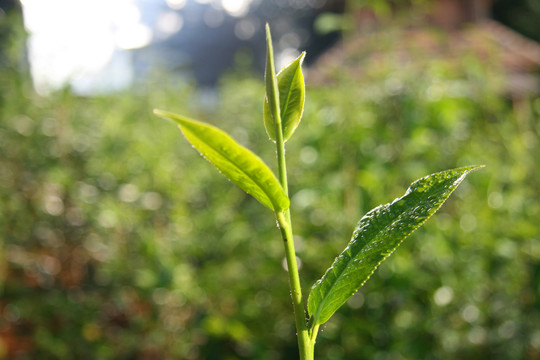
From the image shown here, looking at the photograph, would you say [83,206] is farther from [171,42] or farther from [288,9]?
[288,9]

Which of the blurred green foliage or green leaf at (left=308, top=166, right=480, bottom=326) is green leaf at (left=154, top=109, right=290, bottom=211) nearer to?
green leaf at (left=308, top=166, right=480, bottom=326)

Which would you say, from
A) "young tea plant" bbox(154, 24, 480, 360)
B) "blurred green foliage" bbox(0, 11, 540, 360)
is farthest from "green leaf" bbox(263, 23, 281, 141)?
"blurred green foliage" bbox(0, 11, 540, 360)

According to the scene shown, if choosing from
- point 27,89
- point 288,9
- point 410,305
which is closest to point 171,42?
point 288,9

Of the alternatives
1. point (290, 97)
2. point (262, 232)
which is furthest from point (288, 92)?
point (262, 232)

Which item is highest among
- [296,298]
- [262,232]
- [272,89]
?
[272,89]

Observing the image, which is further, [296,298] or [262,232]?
[262,232]

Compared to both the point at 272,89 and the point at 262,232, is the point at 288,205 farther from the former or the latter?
the point at 262,232

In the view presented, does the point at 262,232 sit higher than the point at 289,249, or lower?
lower
